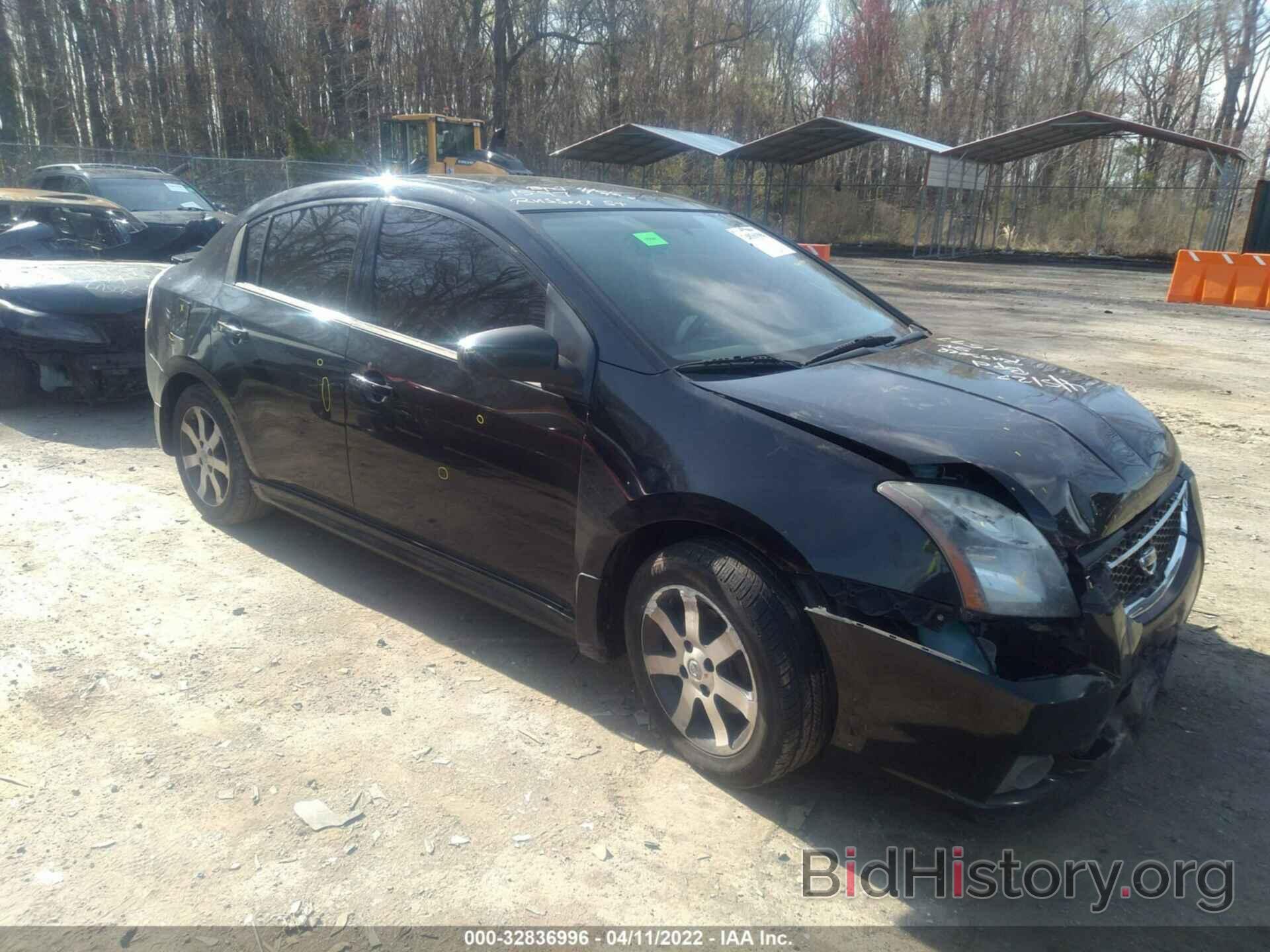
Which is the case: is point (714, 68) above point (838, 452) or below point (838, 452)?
above

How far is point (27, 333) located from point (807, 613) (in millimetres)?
6390

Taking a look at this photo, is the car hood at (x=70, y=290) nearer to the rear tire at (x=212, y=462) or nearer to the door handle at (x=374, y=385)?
the rear tire at (x=212, y=462)

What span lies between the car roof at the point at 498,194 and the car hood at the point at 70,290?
307 centimetres

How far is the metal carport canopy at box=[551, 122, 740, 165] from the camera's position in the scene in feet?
84.5

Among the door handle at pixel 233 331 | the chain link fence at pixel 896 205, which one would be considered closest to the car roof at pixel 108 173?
the chain link fence at pixel 896 205

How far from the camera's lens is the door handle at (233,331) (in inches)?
172

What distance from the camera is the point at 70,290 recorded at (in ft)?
22.6

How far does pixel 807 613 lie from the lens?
8.61 feet

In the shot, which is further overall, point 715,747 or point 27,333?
point 27,333

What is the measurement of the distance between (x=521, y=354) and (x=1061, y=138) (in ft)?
85.8

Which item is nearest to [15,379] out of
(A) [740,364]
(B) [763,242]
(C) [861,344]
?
(B) [763,242]

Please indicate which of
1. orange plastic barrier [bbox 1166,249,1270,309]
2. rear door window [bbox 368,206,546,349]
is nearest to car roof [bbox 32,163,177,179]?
rear door window [bbox 368,206,546,349]

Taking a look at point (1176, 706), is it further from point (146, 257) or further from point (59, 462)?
point (146, 257)

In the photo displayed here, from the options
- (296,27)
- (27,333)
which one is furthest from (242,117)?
(27,333)
